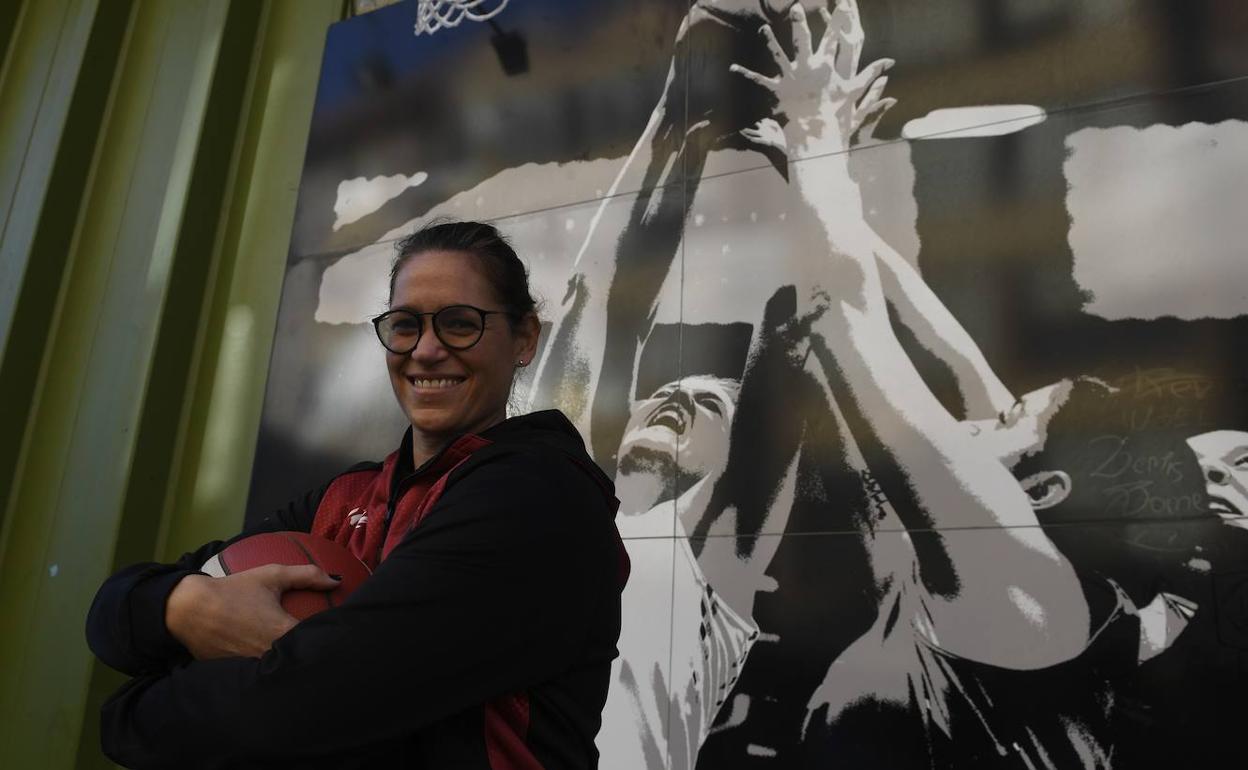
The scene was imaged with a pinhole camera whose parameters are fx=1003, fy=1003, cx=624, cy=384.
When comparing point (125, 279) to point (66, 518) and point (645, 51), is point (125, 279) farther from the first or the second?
point (645, 51)

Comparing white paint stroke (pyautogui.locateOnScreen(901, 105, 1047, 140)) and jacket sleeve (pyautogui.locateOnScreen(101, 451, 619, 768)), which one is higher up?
white paint stroke (pyautogui.locateOnScreen(901, 105, 1047, 140))

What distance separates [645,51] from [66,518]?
7.92 ft

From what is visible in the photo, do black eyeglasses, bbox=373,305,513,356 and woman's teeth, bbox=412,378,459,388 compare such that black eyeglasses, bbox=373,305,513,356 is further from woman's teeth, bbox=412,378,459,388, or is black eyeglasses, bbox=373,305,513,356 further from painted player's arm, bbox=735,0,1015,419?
painted player's arm, bbox=735,0,1015,419

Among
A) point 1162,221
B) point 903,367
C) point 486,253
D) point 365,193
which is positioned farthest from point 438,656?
point 365,193

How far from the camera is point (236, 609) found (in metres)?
0.98

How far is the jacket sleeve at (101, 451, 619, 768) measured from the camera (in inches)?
34.8

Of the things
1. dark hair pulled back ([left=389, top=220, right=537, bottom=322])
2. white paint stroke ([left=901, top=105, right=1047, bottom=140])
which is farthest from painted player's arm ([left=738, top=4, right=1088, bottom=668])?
dark hair pulled back ([left=389, top=220, right=537, bottom=322])

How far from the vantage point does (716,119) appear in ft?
9.02

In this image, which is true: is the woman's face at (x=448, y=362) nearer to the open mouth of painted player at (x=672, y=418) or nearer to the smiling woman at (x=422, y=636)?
the smiling woman at (x=422, y=636)

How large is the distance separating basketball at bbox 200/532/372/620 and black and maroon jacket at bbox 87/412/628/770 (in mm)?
57

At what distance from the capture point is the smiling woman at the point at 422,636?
0.89 m

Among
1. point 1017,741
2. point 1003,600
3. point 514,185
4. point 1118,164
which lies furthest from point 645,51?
point 1017,741

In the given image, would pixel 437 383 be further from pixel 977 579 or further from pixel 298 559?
pixel 977 579

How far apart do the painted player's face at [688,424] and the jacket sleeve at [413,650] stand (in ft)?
4.87
